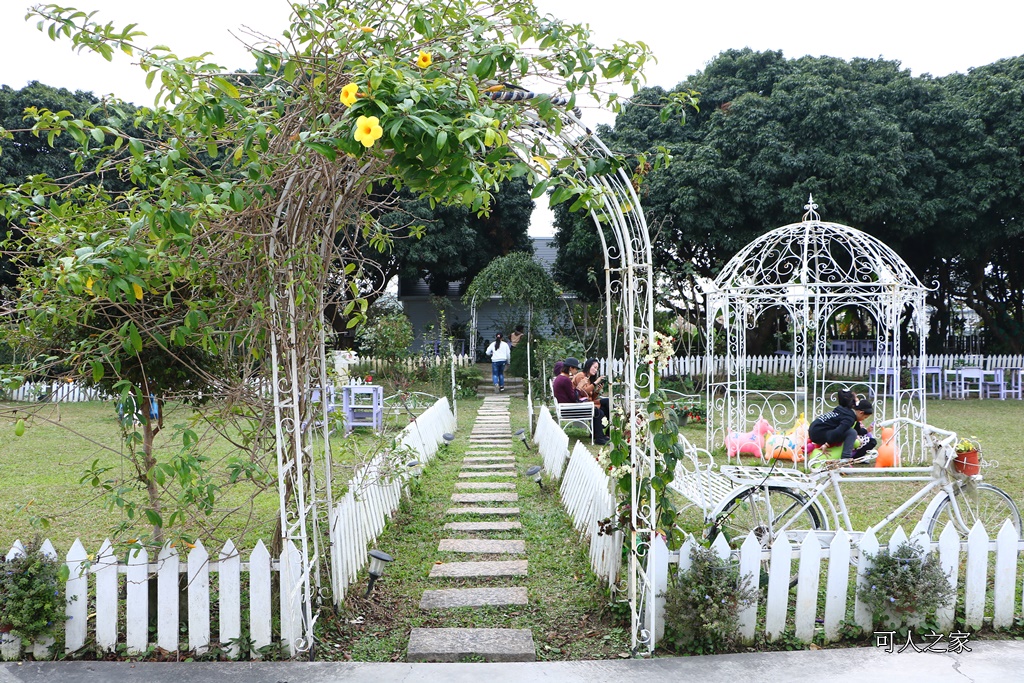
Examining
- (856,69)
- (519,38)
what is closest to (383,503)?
(519,38)

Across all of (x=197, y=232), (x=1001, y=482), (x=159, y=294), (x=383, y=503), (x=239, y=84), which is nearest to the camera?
(x=239, y=84)

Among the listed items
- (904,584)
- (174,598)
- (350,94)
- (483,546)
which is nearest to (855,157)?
(483,546)

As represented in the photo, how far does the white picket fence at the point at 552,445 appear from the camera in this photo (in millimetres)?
8227

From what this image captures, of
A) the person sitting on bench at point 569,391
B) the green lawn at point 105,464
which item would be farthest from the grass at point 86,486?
the person sitting on bench at point 569,391

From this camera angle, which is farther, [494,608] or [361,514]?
[361,514]

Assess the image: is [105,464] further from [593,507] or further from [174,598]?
[593,507]

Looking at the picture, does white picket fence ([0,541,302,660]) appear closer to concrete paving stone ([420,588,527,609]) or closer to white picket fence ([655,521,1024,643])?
concrete paving stone ([420,588,527,609])

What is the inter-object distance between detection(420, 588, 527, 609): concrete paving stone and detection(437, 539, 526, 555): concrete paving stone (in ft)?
2.87

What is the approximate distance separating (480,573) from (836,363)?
64.7 feet

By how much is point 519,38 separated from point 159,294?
2.33 meters

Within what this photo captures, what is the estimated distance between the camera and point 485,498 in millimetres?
7738

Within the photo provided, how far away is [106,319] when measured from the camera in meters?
4.18

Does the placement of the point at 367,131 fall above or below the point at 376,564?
above

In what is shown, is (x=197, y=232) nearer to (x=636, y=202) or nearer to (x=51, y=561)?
(x=51, y=561)
